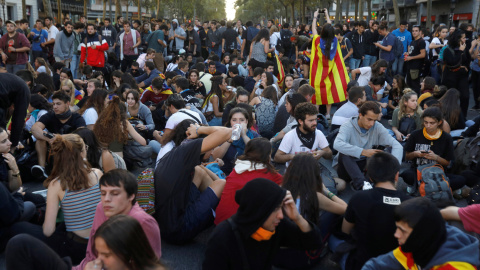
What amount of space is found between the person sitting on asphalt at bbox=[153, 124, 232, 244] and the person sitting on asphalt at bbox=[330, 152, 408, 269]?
1.39 metres

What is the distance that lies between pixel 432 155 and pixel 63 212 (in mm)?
4300

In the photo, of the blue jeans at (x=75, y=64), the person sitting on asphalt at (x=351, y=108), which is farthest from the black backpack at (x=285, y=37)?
the person sitting on asphalt at (x=351, y=108)

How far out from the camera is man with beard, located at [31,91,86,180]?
685 cm

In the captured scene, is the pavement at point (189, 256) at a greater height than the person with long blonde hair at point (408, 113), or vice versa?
the person with long blonde hair at point (408, 113)

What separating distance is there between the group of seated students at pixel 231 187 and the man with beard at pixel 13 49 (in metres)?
3.75

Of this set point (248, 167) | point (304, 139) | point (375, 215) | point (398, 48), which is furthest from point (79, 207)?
point (398, 48)

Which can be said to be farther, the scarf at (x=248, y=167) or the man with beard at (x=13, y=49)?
the man with beard at (x=13, y=49)

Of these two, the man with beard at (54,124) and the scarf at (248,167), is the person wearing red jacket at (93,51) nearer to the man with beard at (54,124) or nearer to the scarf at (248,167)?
the man with beard at (54,124)

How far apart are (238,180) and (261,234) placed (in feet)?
5.82

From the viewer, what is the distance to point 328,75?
10266 millimetres

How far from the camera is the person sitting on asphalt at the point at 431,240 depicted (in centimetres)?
295

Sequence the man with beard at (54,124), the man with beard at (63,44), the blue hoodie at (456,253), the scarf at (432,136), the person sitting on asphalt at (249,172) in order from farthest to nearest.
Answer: the man with beard at (63,44) < the man with beard at (54,124) < the scarf at (432,136) < the person sitting on asphalt at (249,172) < the blue hoodie at (456,253)

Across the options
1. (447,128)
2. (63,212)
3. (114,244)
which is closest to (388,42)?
(447,128)

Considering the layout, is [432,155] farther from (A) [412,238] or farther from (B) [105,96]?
(B) [105,96]
